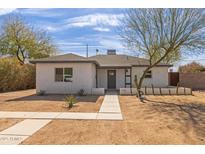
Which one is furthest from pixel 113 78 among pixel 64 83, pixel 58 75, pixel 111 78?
pixel 58 75

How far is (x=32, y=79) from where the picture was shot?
2945 cm

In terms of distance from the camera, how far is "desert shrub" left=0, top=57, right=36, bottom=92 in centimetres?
2381

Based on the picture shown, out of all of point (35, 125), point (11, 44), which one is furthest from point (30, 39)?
point (35, 125)

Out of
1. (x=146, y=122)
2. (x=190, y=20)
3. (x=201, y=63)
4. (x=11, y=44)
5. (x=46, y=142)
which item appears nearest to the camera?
(x=46, y=142)

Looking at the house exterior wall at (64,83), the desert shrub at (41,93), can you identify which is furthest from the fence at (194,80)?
the desert shrub at (41,93)

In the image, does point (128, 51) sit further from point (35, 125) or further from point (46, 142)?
point (46, 142)

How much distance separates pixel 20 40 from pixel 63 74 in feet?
66.0

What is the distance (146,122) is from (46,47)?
3405cm

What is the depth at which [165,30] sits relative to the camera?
16.5 metres

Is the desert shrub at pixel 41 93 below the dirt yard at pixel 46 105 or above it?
above

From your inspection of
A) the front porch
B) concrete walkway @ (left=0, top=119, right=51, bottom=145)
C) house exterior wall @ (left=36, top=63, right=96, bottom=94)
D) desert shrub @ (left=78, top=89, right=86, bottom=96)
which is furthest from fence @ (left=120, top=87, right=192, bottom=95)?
concrete walkway @ (left=0, top=119, right=51, bottom=145)

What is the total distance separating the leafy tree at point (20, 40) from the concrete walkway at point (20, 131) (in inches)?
1116

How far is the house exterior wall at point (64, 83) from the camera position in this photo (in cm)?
2014

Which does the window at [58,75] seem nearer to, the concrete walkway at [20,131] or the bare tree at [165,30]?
the bare tree at [165,30]
